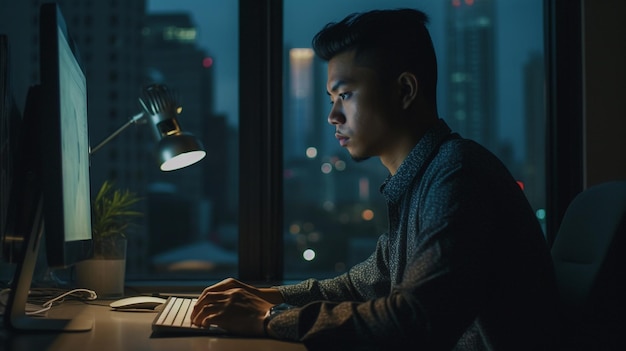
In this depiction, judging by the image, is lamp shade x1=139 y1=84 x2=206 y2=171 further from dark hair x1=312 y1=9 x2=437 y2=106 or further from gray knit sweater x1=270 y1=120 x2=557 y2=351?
gray knit sweater x1=270 y1=120 x2=557 y2=351

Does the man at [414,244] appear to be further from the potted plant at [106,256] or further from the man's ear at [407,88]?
the potted plant at [106,256]

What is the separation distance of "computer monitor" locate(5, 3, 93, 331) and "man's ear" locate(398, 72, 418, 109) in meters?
0.65

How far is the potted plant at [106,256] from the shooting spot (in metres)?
1.85

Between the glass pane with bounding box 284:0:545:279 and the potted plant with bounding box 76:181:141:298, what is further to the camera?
the glass pane with bounding box 284:0:545:279

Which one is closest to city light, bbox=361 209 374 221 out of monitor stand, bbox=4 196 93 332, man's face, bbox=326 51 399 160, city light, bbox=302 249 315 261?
city light, bbox=302 249 315 261

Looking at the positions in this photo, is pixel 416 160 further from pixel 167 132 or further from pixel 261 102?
pixel 261 102

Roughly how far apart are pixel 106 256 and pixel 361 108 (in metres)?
0.88

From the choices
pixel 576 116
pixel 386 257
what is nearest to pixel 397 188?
pixel 386 257

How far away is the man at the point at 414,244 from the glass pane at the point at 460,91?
2.57 ft

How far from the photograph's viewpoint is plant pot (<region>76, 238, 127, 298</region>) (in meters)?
1.84

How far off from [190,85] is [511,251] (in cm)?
154

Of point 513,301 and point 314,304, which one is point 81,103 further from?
point 513,301

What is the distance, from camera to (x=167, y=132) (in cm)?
182

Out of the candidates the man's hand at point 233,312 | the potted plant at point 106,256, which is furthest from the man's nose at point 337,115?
the potted plant at point 106,256
